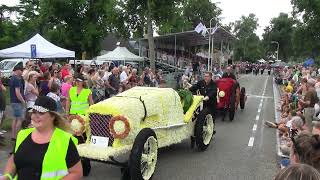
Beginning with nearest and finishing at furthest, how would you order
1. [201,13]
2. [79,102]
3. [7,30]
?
[79,102] → [7,30] → [201,13]

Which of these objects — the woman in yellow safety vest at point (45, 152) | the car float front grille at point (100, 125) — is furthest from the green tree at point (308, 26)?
the woman in yellow safety vest at point (45, 152)

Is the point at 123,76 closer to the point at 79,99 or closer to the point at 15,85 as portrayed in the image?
the point at 15,85

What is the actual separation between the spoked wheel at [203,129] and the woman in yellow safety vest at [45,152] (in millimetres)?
6179

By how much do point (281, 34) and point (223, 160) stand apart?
355 feet

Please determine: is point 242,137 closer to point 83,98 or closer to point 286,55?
point 83,98

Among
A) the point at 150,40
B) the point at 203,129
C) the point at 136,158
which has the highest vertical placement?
the point at 150,40

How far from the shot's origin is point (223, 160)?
30.8 feet

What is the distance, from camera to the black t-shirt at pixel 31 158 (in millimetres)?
3621

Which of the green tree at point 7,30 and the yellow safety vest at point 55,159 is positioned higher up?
the green tree at point 7,30

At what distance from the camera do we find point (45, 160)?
3613mm

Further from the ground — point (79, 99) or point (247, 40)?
point (247, 40)

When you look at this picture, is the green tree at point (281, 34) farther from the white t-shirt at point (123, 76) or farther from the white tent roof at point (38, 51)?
the white t-shirt at point (123, 76)

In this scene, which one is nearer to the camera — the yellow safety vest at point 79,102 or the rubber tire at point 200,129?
the yellow safety vest at point 79,102

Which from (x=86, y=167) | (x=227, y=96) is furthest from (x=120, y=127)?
(x=227, y=96)
